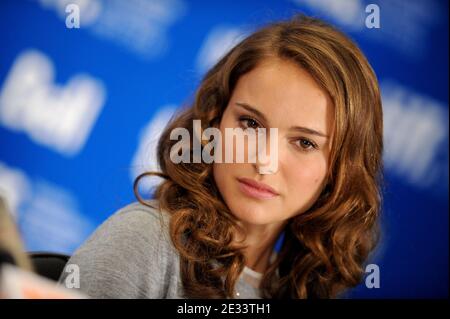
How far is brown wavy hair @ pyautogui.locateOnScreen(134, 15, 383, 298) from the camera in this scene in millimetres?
967

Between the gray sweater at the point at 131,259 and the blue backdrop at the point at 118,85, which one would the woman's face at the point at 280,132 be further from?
the blue backdrop at the point at 118,85

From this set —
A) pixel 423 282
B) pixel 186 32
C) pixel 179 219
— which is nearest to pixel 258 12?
pixel 186 32

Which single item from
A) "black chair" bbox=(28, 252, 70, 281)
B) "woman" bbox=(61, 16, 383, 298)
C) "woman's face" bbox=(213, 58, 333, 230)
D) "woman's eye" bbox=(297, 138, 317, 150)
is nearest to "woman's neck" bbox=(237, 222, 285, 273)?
"woman" bbox=(61, 16, 383, 298)

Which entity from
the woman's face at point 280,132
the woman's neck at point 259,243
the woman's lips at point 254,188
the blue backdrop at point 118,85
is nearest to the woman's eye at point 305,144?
the woman's face at point 280,132

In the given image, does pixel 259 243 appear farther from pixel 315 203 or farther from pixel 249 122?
pixel 249 122

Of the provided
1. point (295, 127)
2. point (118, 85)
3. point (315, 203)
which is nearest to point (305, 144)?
point (295, 127)

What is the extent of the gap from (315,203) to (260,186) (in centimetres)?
23

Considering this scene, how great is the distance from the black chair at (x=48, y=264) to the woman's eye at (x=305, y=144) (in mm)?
546

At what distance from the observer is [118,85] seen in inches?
57.7

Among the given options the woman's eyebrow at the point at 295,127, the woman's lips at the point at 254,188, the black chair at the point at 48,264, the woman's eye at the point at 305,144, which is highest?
the woman's eyebrow at the point at 295,127

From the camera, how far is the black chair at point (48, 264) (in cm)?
98

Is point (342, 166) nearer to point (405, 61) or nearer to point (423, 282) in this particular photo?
point (405, 61)

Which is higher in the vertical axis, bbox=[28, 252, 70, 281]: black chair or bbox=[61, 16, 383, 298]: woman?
bbox=[61, 16, 383, 298]: woman

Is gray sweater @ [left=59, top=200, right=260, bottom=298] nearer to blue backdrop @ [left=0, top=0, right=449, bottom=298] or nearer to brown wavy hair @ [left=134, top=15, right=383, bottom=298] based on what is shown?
brown wavy hair @ [left=134, top=15, right=383, bottom=298]
